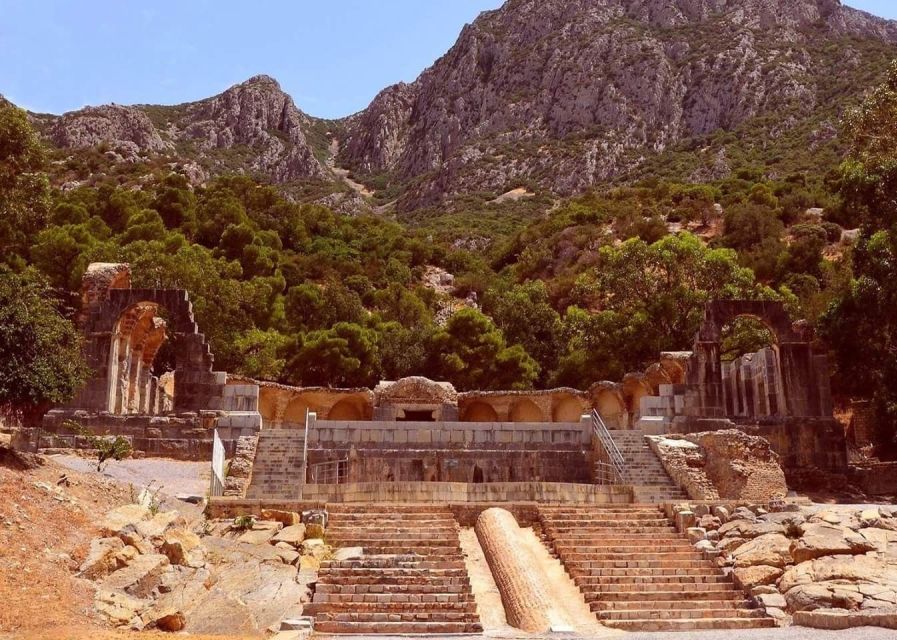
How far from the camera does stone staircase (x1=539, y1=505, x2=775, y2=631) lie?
12898 mm

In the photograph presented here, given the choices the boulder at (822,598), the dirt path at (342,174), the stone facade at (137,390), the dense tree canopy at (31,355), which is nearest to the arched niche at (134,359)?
the stone facade at (137,390)

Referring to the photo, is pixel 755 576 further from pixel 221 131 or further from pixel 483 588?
pixel 221 131

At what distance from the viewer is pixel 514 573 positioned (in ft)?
46.2

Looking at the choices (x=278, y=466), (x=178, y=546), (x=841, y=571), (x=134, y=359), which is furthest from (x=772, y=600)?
(x=134, y=359)

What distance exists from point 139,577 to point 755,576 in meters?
9.58

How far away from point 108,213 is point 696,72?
68.8 metres

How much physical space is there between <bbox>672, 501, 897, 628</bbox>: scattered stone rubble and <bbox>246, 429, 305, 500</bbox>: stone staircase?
914 centimetres

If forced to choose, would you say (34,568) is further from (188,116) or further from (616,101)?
(188,116)

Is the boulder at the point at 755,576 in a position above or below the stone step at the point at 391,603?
above

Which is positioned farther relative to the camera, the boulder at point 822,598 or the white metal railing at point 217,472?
the white metal railing at point 217,472

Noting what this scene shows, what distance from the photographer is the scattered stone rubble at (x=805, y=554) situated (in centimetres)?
1273

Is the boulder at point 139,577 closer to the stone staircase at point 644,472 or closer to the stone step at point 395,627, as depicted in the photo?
the stone step at point 395,627

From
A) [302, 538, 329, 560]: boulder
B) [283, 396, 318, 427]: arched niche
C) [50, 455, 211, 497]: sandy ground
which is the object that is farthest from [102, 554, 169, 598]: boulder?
[283, 396, 318, 427]: arched niche

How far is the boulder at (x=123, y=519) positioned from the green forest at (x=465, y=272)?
3.53m
